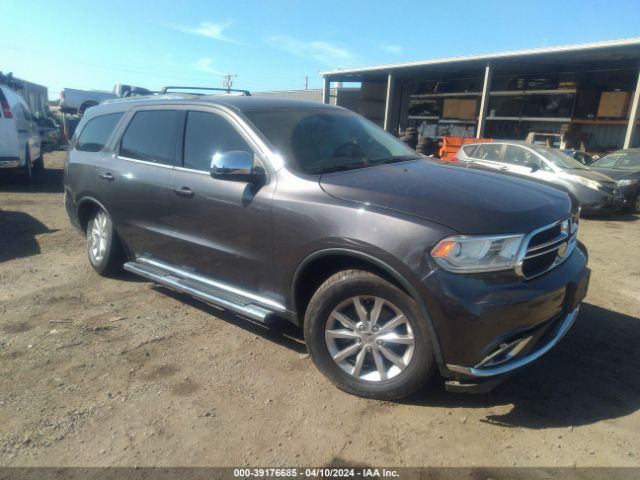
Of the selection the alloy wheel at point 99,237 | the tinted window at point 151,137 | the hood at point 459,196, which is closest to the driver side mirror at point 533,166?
the hood at point 459,196

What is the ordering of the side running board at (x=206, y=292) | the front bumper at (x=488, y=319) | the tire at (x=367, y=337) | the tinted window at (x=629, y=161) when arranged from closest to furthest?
the front bumper at (x=488, y=319) → the tire at (x=367, y=337) → the side running board at (x=206, y=292) → the tinted window at (x=629, y=161)

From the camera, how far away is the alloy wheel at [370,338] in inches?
105

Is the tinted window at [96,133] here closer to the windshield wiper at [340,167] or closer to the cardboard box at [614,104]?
the windshield wiper at [340,167]

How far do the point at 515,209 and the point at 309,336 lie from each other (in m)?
1.46

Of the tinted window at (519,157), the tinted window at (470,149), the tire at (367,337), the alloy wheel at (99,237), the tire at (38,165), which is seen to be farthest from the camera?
the tire at (38,165)

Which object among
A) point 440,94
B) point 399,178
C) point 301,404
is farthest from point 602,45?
point 301,404

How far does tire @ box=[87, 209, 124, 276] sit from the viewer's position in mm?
4672

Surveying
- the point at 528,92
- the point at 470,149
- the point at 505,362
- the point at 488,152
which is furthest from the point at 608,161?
the point at 505,362

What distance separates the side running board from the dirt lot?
1.15 feet

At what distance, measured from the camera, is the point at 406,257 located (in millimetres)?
2445

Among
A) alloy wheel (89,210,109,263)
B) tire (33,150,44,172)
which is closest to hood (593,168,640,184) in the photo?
alloy wheel (89,210,109,263)

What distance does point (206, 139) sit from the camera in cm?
362

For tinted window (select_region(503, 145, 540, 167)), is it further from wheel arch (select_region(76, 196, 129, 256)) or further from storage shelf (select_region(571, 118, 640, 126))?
storage shelf (select_region(571, 118, 640, 126))

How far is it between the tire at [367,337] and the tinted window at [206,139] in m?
1.31
